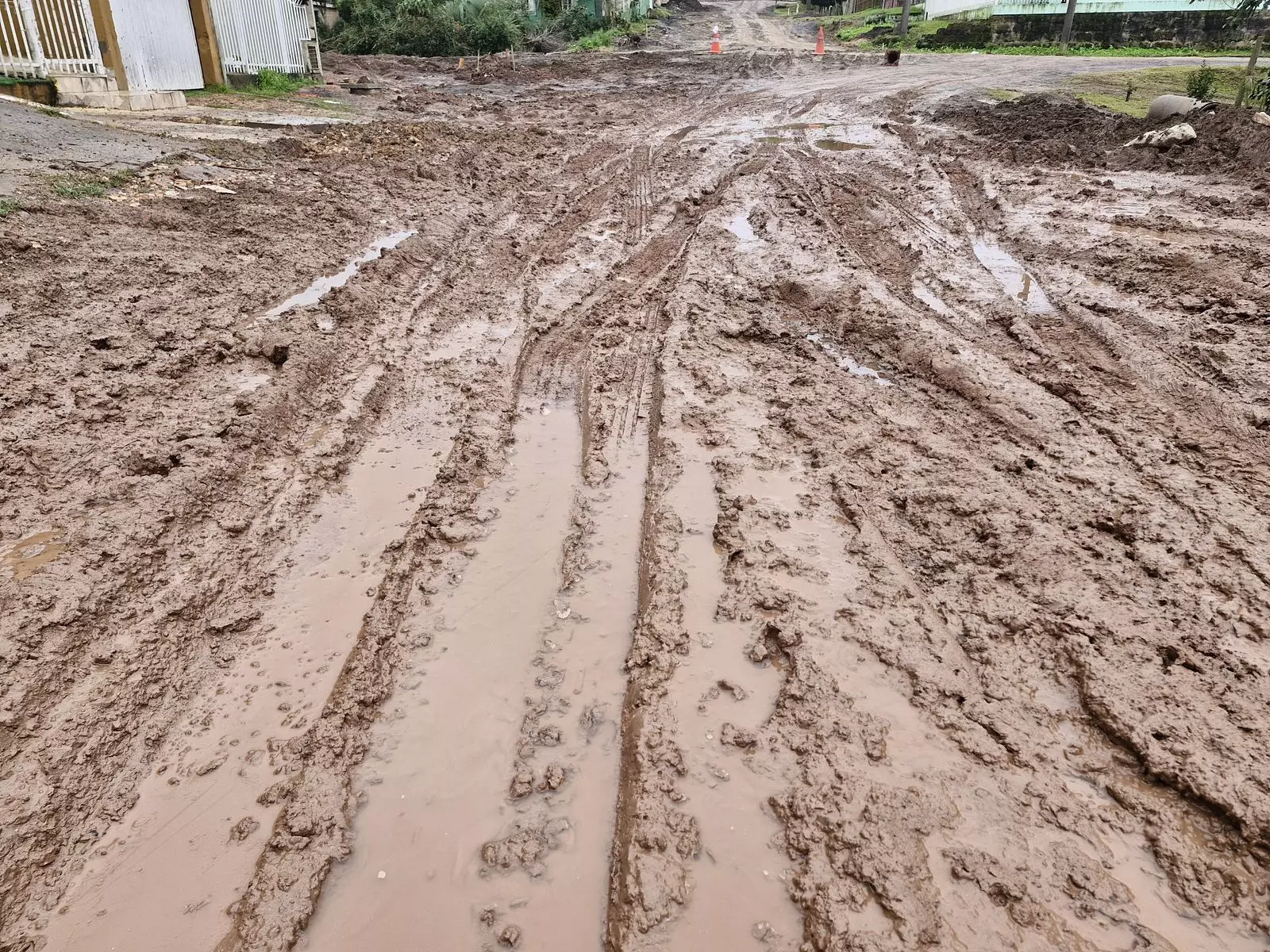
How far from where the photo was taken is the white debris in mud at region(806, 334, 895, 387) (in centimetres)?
529

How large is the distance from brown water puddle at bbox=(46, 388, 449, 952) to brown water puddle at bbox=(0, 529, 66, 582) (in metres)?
1.00

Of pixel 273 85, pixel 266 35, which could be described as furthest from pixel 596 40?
pixel 273 85

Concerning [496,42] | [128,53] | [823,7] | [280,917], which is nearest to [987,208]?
[280,917]

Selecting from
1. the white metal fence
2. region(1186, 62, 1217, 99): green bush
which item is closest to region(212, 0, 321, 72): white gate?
the white metal fence

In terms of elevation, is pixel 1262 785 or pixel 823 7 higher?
pixel 823 7

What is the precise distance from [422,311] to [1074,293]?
5737 mm

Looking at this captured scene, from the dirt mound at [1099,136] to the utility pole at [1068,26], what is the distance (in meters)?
14.2

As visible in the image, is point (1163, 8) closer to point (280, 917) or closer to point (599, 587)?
point (599, 587)

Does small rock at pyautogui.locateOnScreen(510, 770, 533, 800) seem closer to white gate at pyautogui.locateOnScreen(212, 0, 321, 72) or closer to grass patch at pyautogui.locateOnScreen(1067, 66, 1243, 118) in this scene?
grass patch at pyautogui.locateOnScreen(1067, 66, 1243, 118)

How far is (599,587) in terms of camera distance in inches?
139

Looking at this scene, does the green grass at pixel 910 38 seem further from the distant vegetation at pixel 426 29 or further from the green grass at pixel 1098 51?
the distant vegetation at pixel 426 29

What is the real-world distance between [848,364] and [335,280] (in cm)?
452

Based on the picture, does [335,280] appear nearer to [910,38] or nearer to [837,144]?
[837,144]

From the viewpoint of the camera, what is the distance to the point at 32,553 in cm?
341
